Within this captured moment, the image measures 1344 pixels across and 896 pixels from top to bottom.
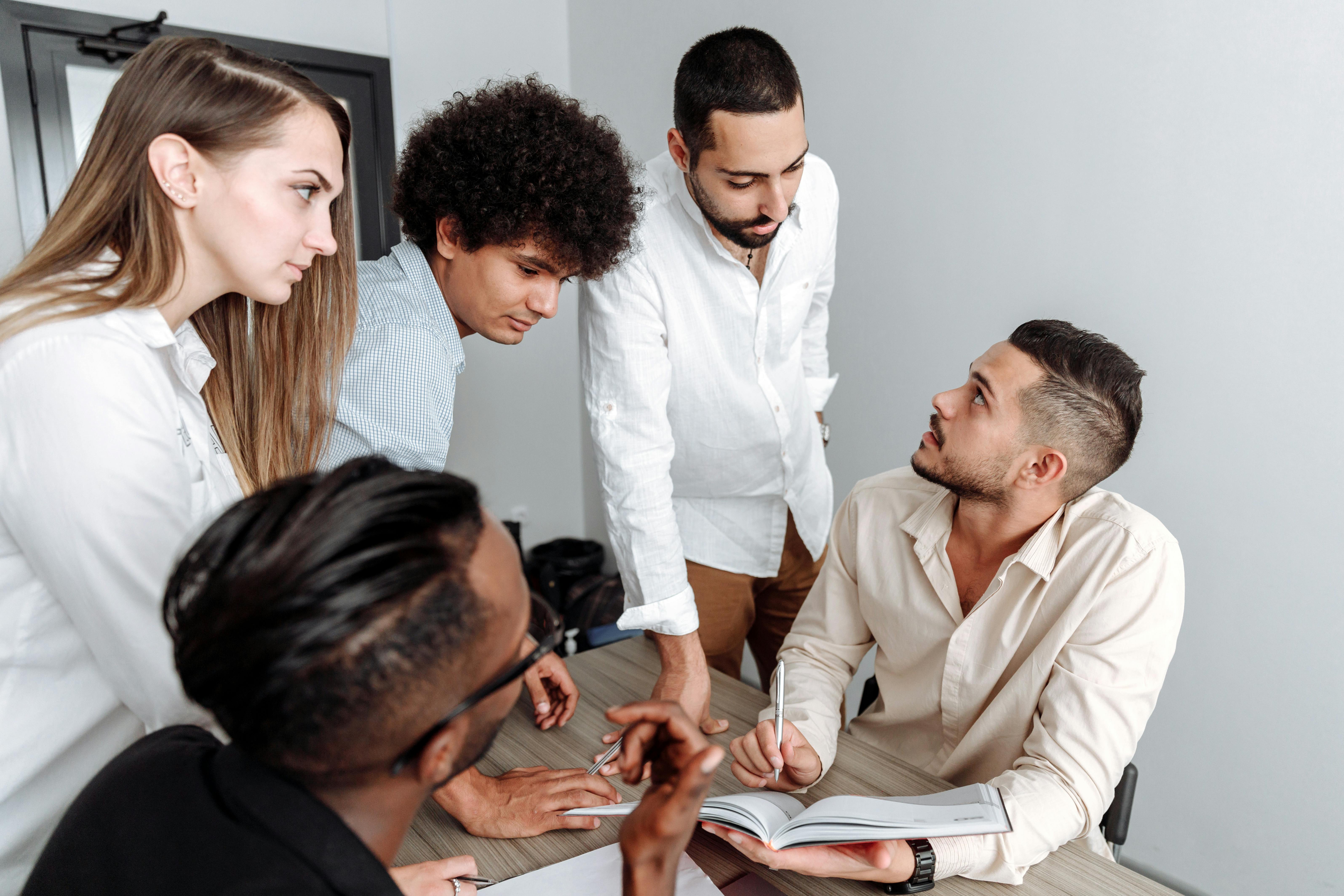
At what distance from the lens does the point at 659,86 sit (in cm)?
341

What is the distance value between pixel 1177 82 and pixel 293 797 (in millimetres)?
2294

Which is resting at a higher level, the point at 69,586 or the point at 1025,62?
the point at 1025,62

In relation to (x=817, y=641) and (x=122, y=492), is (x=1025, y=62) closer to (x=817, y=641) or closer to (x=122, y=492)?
(x=817, y=641)

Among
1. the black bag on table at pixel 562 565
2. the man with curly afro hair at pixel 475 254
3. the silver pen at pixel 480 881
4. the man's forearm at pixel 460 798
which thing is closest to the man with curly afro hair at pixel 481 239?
the man with curly afro hair at pixel 475 254

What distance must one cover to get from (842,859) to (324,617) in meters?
0.73

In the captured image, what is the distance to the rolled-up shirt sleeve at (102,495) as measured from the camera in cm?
83

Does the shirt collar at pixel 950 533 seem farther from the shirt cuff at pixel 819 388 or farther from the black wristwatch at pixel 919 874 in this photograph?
the shirt cuff at pixel 819 388

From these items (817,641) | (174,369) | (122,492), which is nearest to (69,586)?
(122,492)

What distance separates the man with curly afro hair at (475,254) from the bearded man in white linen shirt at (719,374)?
0.16m

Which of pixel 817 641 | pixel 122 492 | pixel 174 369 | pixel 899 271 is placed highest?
pixel 899 271

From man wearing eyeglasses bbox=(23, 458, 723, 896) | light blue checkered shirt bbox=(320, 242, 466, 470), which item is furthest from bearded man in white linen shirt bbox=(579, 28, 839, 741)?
man wearing eyeglasses bbox=(23, 458, 723, 896)

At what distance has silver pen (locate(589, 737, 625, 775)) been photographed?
1.25 meters

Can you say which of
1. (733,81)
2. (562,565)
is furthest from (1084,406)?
(562,565)

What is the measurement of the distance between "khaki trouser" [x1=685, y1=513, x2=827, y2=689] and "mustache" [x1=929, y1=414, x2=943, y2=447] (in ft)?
1.82
